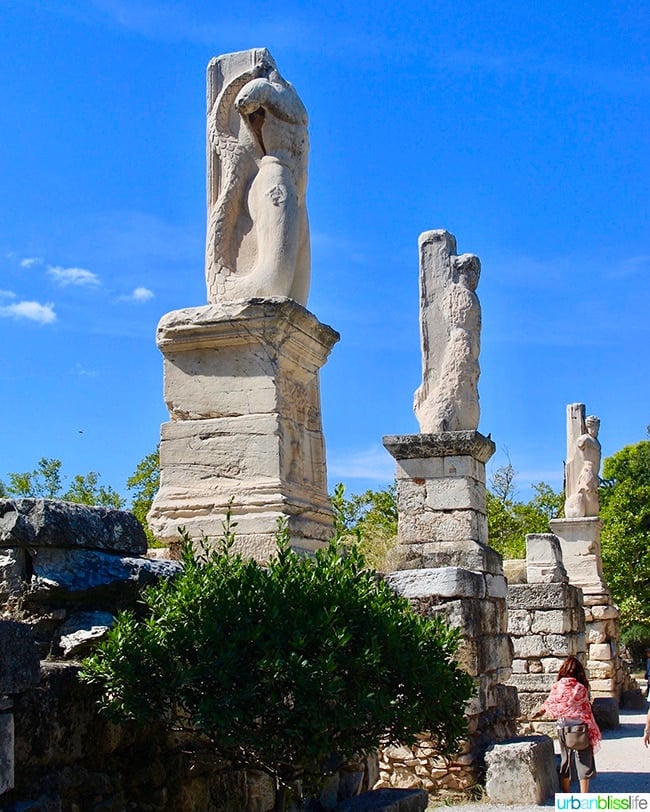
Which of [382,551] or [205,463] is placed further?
[382,551]

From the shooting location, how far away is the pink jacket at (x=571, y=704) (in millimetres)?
7820

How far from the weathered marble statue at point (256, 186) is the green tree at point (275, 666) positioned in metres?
2.16

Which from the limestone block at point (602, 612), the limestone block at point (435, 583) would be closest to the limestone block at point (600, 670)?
the limestone block at point (602, 612)

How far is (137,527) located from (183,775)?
108 centimetres

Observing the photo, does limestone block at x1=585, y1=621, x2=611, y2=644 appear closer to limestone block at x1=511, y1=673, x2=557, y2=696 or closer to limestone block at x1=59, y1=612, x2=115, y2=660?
limestone block at x1=511, y1=673, x2=557, y2=696

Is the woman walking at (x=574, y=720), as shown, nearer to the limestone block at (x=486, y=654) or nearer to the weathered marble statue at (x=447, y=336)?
the limestone block at (x=486, y=654)

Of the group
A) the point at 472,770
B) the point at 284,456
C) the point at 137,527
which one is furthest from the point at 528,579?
the point at 137,527

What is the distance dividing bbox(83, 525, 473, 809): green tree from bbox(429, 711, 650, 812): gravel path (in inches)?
145

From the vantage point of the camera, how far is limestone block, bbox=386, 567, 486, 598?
26.0 ft

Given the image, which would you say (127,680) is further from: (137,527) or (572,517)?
(572,517)

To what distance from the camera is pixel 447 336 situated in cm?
1075

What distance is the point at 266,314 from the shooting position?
5746 mm

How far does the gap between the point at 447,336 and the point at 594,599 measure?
822 cm

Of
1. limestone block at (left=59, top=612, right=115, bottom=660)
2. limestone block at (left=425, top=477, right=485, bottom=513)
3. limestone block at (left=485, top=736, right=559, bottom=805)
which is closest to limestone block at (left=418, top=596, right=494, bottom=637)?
limestone block at (left=485, top=736, right=559, bottom=805)
